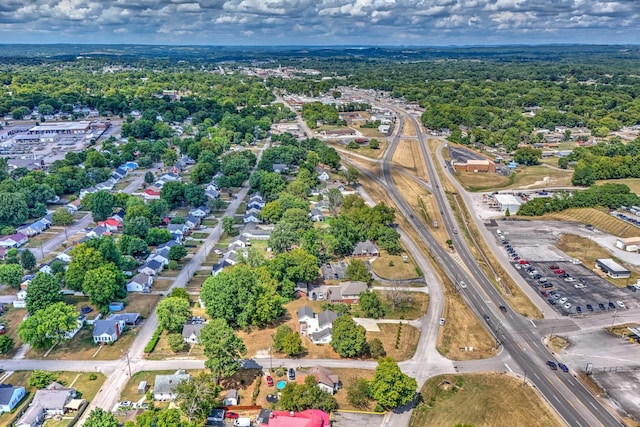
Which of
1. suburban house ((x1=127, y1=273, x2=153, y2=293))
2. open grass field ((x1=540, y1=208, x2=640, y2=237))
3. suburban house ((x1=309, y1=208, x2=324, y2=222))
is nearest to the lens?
suburban house ((x1=127, y1=273, x2=153, y2=293))

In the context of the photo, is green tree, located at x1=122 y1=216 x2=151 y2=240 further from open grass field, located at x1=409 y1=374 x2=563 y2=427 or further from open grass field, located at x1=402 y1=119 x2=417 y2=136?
open grass field, located at x1=402 y1=119 x2=417 y2=136

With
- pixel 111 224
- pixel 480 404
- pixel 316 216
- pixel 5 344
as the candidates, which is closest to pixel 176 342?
pixel 5 344

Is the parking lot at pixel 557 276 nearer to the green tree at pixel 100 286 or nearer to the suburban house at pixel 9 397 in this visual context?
the green tree at pixel 100 286

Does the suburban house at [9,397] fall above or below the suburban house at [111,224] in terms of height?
above

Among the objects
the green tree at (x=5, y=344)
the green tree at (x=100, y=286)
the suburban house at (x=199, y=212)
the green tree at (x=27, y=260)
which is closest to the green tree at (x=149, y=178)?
the suburban house at (x=199, y=212)

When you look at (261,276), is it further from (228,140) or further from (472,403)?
(228,140)

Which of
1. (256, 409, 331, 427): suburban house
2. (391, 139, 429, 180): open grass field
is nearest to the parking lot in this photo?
(256, 409, 331, 427): suburban house

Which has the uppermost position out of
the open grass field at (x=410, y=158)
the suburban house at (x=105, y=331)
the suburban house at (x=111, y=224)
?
the suburban house at (x=105, y=331)

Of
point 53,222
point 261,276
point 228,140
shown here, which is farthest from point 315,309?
point 228,140
